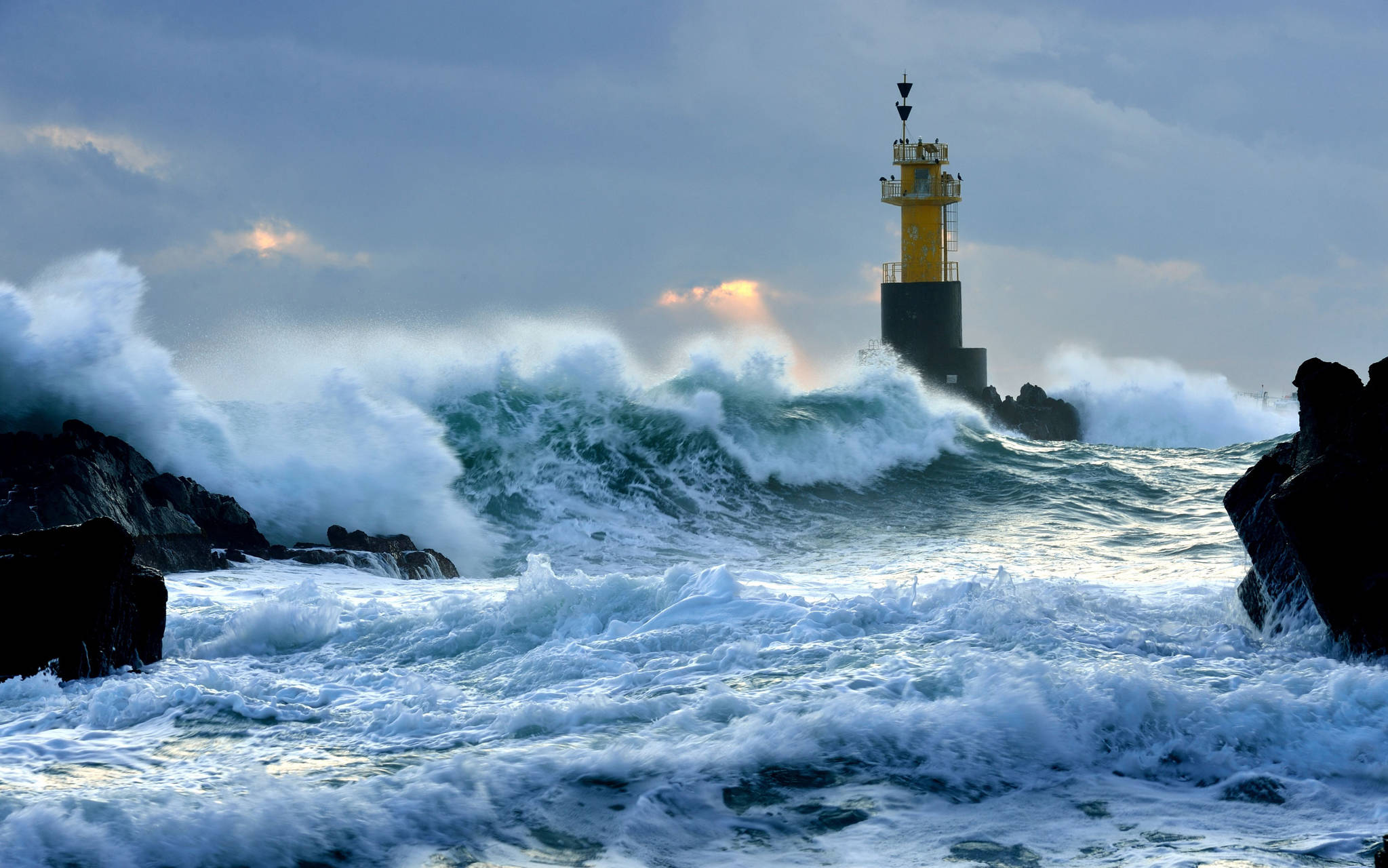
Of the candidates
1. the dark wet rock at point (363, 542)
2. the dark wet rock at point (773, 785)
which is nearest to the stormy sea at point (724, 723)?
the dark wet rock at point (773, 785)

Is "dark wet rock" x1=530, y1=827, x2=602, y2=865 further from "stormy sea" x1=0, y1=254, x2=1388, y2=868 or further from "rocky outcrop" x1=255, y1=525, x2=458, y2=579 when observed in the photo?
"rocky outcrop" x1=255, y1=525, x2=458, y2=579

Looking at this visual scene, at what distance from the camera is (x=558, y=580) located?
20.8 feet

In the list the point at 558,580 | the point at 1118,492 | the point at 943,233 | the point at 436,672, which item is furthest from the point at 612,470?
the point at 943,233

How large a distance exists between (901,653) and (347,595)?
415 cm

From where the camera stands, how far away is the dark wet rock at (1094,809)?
3514mm

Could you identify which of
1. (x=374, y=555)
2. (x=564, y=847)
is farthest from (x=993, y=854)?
(x=374, y=555)

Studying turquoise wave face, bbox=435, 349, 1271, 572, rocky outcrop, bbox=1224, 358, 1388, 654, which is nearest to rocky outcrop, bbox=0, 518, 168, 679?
rocky outcrop, bbox=1224, 358, 1388, 654

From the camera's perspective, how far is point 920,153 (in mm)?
25859

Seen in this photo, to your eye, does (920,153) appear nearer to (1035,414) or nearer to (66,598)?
(1035,414)

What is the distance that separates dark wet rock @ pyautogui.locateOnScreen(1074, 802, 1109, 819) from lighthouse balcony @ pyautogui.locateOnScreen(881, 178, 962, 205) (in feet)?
76.0

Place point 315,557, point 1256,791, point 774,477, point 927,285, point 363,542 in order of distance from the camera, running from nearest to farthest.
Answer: point 1256,791 < point 315,557 < point 363,542 < point 774,477 < point 927,285

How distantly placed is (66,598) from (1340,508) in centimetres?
571

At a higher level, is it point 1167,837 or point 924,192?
point 924,192

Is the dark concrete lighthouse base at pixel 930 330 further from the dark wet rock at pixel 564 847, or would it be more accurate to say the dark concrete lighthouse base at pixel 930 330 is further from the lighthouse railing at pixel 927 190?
the dark wet rock at pixel 564 847
